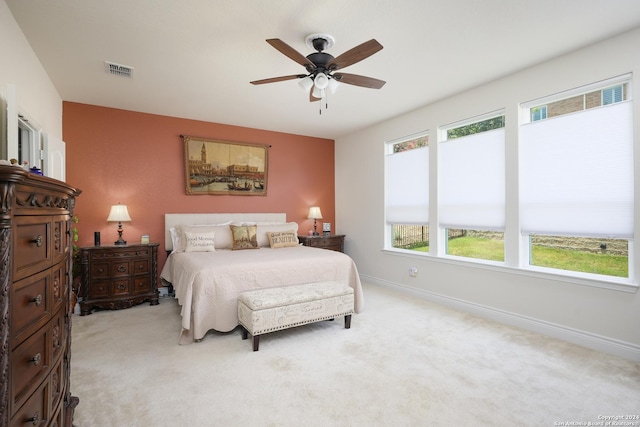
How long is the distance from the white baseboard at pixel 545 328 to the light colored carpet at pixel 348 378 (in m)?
0.11

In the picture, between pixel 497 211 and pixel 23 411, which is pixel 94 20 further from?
pixel 497 211

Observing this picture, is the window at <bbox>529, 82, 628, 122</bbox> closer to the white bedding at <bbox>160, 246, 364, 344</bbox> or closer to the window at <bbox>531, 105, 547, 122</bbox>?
the window at <bbox>531, 105, 547, 122</bbox>

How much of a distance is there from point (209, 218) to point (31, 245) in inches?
165

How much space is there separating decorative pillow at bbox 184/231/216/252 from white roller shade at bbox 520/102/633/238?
3.96 m

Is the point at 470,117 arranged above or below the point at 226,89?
below

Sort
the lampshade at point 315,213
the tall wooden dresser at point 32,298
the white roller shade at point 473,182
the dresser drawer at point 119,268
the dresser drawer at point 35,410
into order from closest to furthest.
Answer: the tall wooden dresser at point 32,298 < the dresser drawer at point 35,410 < the white roller shade at point 473,182 < the dresser drawer at point 119,268 < the lampshade at point 315,213

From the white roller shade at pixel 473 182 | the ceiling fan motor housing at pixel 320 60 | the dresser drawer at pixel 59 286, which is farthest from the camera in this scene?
the white roller shade at pixel 473 182

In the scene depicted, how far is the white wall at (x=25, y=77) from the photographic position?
239cm

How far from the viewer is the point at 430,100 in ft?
14.4

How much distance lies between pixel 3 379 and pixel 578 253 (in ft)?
14.3

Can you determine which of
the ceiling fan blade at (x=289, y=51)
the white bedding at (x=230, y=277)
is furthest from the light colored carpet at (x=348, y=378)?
the ceiling fan blade at (x=289, y=51)

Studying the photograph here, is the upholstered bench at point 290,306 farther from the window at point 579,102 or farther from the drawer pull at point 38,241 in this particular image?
the window at point 579,102

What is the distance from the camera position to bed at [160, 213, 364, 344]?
3.17 m

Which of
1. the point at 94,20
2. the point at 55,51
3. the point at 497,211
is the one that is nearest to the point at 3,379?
the point at 94,20
